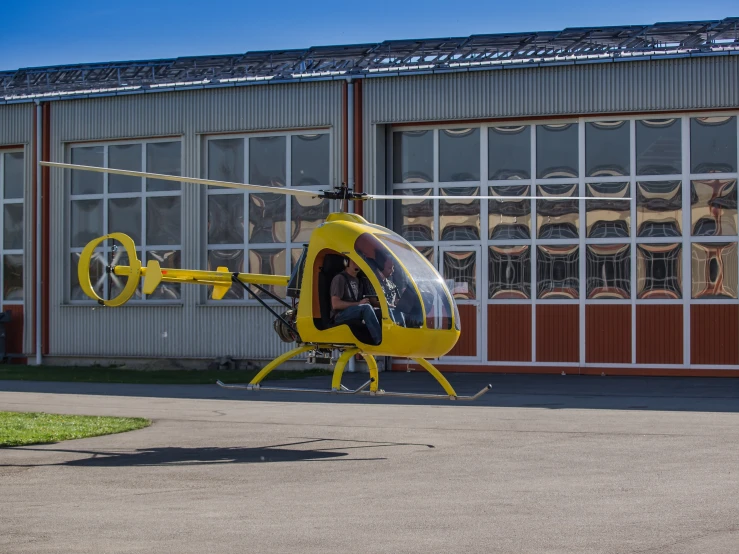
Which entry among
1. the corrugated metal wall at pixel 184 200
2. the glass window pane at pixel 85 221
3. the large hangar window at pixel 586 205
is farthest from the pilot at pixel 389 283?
the glass window pane at pixel 85 221

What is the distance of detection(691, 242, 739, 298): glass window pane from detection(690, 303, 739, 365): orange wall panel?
0.29m

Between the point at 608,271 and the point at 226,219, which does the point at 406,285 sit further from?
the point at 226,219

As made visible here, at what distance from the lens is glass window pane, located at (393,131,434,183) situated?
23359 millimetres

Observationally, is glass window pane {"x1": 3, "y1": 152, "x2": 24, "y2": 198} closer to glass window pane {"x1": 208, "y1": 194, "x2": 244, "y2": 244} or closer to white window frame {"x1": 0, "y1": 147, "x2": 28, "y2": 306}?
white window frame {"x1": 0, "y1": 147, "x2": 28, "y2": 306}

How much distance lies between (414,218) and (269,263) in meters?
3.36

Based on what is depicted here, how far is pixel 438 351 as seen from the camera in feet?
37.9

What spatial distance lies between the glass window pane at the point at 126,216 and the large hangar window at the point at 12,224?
8.85ft

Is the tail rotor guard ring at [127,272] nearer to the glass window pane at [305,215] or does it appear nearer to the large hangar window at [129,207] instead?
the glass window pane at [305,215]

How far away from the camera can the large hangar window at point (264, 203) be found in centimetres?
2383

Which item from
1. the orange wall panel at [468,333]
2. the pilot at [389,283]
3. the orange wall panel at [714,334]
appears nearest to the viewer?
the pilot at [389,283]

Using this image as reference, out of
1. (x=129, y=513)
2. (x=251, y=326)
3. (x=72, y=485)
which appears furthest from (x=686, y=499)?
(x=251, y=326)

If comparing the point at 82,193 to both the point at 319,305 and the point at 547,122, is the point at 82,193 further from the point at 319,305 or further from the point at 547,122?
the point at 319,305

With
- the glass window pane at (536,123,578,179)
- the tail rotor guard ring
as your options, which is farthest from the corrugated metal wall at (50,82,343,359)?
the tail rotor guard ring

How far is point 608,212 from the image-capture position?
72.7 ft
